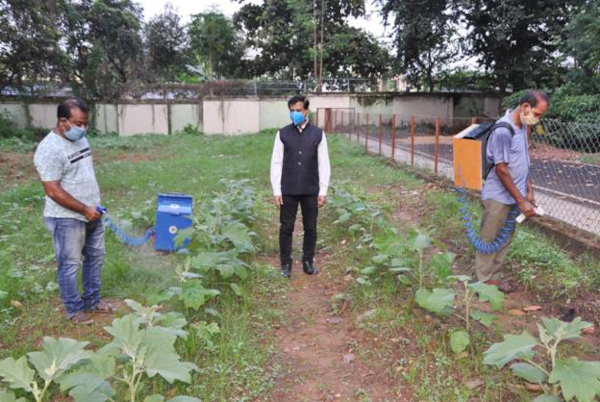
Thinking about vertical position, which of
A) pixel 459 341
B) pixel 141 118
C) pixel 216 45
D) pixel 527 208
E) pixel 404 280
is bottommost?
pixel 459 341

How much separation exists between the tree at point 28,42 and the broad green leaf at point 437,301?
18.9 metres

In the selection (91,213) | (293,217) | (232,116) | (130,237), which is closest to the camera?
(91,213)

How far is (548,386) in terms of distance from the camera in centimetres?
268

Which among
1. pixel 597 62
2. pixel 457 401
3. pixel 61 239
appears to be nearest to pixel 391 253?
pixel 457 401

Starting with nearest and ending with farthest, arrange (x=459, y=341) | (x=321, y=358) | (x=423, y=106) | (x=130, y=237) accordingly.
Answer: (x=459, y=341) < (x=321, y=358) < (x=130, y=237) < (x=423, y=106)

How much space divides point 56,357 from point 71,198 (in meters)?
1.51

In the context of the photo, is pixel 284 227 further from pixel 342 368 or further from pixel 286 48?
pixel 286 48

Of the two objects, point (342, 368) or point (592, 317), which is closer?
point (342, 368)

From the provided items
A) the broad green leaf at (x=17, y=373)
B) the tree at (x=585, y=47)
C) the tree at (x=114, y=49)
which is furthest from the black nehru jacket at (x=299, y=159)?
the tree at (x=114, y=49)

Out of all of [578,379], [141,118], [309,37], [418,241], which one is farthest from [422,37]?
[578,379]

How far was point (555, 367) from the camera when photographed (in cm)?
244

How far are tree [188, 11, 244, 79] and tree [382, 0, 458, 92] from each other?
9.00 meters

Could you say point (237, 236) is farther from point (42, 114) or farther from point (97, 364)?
point (42, 114)

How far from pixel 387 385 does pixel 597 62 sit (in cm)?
1475
